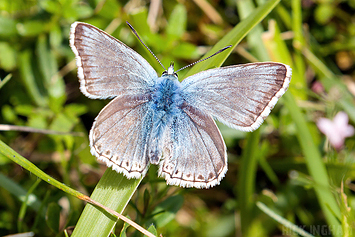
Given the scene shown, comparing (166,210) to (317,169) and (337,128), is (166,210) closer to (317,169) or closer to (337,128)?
(317,169)

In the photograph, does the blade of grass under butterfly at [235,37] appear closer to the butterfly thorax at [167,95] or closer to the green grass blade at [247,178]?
the butterfly thorax at [167,95]

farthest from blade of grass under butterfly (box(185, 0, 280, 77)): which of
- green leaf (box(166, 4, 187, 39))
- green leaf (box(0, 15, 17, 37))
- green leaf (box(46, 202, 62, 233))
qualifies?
green leaf (box(0, 15, 17, 37))

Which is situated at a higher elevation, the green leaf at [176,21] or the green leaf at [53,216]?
the green leaf at [176,21]

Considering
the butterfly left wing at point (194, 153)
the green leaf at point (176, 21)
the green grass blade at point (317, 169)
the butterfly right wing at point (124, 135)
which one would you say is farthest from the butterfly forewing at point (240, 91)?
the green leaf at point (176, 21)

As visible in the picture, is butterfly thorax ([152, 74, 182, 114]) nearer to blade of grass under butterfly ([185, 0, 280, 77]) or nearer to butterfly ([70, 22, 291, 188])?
butterfly ([70, 22, 291, 188])

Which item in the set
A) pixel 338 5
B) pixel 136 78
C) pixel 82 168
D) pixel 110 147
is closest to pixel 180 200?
pixel 110 147

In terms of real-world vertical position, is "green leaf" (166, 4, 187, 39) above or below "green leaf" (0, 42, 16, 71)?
above

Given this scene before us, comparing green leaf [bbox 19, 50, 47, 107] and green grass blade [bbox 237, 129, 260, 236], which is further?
green leaf [bbox 19, 50, 47, 107]

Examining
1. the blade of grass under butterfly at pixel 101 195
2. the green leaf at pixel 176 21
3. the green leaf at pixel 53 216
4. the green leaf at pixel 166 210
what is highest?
the green leaf at pixel 176 21
